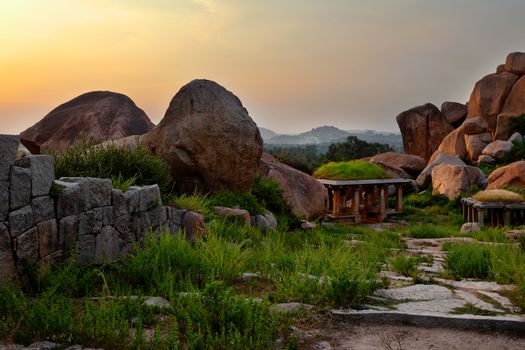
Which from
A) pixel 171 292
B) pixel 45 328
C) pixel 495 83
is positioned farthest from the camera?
pixel 495 83

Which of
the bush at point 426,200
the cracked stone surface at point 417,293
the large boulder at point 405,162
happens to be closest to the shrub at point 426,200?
the bush at point 426,200

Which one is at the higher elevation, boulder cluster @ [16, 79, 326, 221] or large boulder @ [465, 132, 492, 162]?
large boulder @ [465, 132, 492, 162]

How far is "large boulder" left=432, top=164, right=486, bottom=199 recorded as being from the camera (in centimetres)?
2508

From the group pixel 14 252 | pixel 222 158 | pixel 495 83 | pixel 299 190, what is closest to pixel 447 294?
pixel 14 252

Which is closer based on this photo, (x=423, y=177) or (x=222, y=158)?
(x=222, y=158)

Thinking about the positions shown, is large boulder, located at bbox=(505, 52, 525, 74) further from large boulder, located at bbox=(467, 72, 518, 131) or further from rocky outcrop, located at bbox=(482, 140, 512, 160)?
rocky outcrop, located at bbox=(482, 140, 512, 160)

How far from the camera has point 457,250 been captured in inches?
311

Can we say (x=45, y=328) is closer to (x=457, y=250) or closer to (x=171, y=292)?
(x=171, y=292)

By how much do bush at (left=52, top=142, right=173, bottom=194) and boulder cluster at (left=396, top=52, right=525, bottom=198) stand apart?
18.3 m

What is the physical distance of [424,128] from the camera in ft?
123

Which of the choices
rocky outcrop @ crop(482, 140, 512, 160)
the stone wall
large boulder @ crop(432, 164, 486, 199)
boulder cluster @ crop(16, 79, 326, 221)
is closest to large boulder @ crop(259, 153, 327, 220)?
boulder cluster @ crop(16, 79, 326, 221)

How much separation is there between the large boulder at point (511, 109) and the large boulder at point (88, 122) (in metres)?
24.8

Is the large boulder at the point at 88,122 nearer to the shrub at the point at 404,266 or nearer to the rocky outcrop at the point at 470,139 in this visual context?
the shrub at the point at 404,266

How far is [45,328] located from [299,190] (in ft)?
41.1
